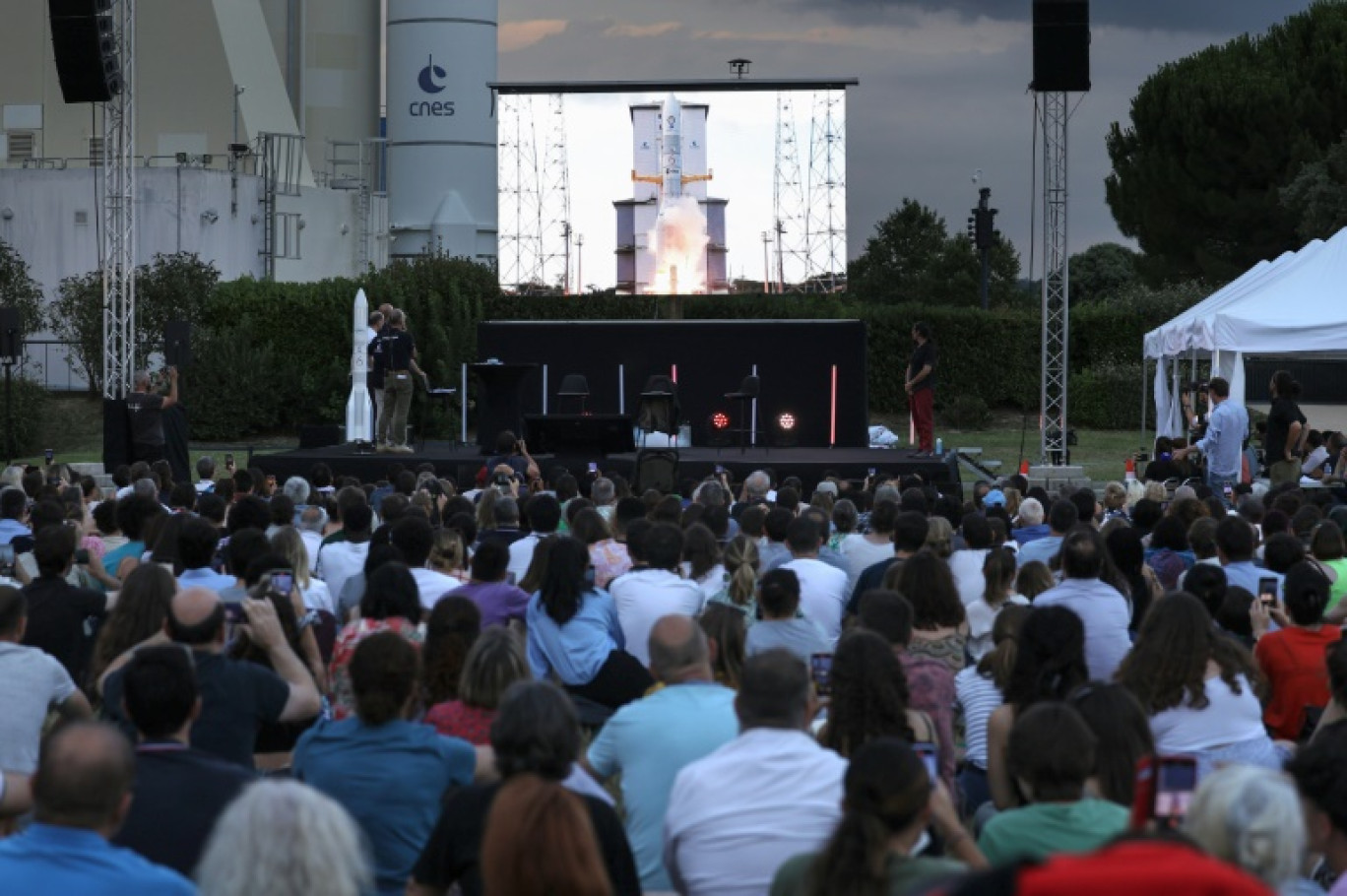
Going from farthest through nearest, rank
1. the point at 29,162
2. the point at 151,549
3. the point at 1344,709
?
the point at 29,162, the point at 151,549, the point at 1344,709

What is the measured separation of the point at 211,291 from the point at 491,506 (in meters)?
26.9


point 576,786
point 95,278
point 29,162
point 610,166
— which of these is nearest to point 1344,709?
point 576,786

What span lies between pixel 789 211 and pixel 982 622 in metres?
22.8

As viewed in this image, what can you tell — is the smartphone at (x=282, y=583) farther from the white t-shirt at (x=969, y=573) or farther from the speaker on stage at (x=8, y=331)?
the speaker on stage at (x=8, y=331)

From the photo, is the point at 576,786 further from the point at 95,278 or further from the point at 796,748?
the point at 95,278

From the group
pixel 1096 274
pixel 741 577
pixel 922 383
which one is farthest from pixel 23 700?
pixel 1096 274

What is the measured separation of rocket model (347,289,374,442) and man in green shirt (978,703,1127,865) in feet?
56.5

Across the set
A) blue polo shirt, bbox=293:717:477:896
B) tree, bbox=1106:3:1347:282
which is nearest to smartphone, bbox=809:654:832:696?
blue polo shirt, bbox=293:717:477:896

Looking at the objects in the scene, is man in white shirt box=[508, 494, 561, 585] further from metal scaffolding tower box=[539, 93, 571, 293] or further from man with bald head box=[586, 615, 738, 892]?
metal scaffolding tower box=[539, 93, 571, 293]

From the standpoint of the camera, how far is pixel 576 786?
4.57 metres

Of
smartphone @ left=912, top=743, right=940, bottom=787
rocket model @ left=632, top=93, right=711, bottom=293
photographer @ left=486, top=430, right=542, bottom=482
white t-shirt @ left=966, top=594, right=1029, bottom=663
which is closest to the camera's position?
smartphone @ left=912, top=743, right=940, bottom=787

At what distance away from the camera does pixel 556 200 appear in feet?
101

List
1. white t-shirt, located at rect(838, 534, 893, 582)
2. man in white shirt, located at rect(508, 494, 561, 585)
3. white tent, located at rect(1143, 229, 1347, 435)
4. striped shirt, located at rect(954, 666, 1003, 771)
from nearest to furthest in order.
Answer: striped shirt, located at rect(954, 666, 1003, 771) → man in white shirt, located at rect(508, 494, 561, 585) → white t-shirt, located at rect(838, 534, 893, 582) → white tent, located at rect(1143, 229, 1347, 435)

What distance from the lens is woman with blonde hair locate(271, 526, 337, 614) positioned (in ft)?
24.5
